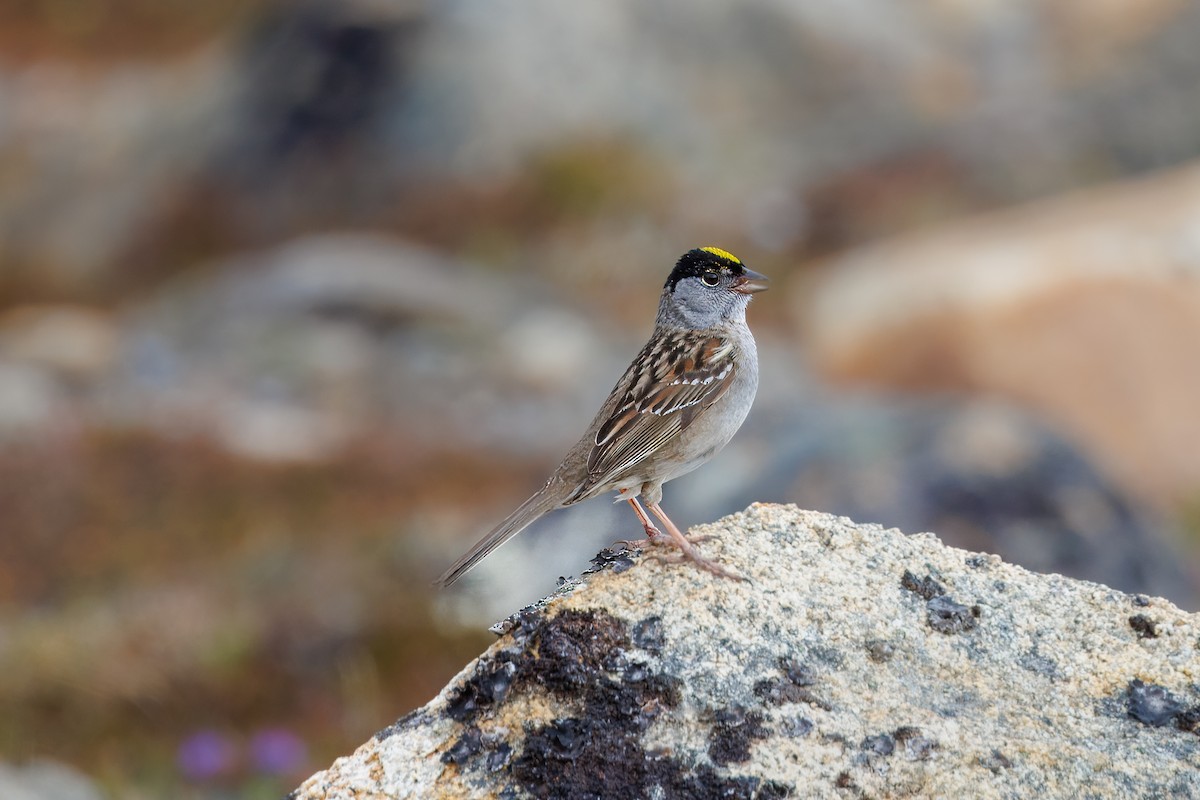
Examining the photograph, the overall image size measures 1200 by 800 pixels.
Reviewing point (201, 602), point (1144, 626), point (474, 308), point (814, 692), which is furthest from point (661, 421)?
point (474, 308)

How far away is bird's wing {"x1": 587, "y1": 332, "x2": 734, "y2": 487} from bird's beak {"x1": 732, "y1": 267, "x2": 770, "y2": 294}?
369 millimetres

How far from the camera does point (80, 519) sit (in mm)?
16125

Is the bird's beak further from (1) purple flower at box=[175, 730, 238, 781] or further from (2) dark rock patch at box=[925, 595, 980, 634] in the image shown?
(1) purple flower at box=[175, 730, 238, 781]

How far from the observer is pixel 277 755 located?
8.46m

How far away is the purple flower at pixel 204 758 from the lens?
861 cm

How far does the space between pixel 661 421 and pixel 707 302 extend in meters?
1.01

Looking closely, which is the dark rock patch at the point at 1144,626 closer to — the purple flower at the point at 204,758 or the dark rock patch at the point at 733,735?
the dark rock patch at the point at 733,735

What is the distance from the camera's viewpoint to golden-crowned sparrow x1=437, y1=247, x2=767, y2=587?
590cm

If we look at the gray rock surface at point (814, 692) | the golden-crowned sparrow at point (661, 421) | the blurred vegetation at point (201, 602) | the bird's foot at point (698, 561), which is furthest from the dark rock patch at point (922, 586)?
the blurred vegetation at point (201, 602)

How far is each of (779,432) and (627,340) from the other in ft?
31.6

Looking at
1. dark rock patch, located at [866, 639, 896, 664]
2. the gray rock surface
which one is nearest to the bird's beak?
the gray rock surface

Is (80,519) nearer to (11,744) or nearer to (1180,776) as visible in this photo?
(11,744)

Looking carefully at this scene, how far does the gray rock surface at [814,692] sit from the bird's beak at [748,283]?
205cm

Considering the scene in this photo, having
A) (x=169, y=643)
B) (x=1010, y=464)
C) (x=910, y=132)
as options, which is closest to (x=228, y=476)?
(x=169, y=643)
